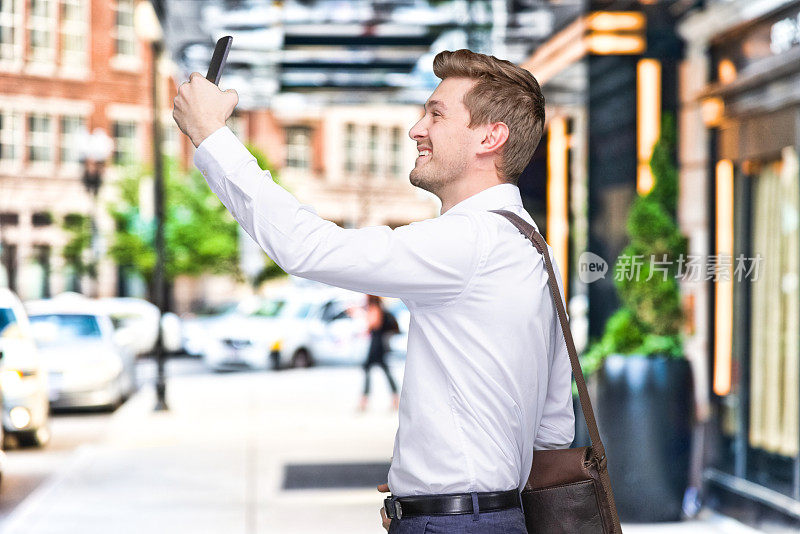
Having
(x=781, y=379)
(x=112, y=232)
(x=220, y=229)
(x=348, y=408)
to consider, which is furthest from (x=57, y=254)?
(x=220, y=229)

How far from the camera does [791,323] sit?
27.5ft

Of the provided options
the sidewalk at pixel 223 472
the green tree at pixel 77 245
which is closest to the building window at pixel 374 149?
the sidewalk at pixel 223 472

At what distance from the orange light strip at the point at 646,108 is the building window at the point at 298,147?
113 ft

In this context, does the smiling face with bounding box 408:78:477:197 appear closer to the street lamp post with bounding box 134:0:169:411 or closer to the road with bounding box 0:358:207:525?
the road with bounding box 0:358:207:525

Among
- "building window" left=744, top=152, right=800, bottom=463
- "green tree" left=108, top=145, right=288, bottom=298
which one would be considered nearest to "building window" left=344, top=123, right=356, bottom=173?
"green tree" left=108, top=145, right=288, bottom=298

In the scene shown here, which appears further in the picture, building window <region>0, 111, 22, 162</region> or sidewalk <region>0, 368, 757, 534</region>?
building window <region>0, 111, 22, 162</region>

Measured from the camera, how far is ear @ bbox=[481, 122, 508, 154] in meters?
2.23

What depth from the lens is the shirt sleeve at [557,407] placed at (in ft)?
8.00

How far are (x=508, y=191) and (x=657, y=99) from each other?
7.70 m

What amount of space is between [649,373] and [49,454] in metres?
6.58

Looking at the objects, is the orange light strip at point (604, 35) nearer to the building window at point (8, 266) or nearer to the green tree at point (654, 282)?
the green tree at point (654, 282)

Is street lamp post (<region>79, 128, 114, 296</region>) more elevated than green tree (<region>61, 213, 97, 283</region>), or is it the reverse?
street lamp post (<region>79, 128, 114, 296</region>)

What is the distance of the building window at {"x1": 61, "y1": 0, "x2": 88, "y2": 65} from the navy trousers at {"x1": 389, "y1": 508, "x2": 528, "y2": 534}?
9.84 m

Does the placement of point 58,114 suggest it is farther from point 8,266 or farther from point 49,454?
point 49,454
